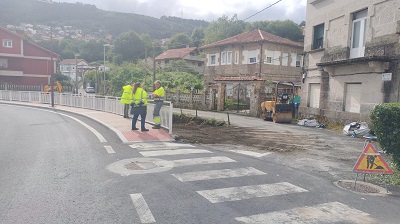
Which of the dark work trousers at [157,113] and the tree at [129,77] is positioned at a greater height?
the tree at [129,77]

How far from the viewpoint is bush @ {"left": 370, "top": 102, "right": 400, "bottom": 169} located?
6621mm

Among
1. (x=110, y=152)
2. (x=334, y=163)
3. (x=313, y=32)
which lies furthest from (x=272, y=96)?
(x=110, y=152)

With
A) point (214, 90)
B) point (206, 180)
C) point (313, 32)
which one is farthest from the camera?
point (214, 90)

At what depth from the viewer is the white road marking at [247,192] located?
4906 mm

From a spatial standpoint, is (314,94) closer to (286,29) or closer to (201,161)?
(201,161)

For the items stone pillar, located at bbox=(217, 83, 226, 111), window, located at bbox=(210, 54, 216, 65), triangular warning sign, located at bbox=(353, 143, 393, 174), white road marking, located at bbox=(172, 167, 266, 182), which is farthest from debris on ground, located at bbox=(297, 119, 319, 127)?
window, located at bbox=(210, 54, 216, 65)

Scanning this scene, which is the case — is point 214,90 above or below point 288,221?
above

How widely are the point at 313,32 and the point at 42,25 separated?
6059 inches

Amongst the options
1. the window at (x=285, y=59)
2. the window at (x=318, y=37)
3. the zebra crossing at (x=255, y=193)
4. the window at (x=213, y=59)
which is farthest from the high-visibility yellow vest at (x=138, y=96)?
the window at (x=213, y=59)

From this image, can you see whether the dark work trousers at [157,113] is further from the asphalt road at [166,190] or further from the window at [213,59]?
the window at [213,59]

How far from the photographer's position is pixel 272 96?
2139 cm

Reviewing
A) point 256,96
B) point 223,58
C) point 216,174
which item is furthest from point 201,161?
point 223,58

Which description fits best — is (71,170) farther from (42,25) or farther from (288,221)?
(42,25)

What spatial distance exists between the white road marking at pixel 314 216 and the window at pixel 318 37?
14631 millimetres
